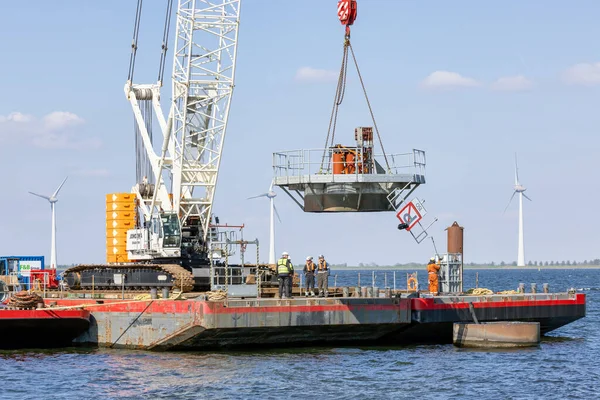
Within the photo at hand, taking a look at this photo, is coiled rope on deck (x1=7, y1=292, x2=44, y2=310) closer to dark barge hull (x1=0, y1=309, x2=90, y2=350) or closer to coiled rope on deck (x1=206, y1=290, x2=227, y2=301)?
dark barge hull (x1=0, y1=309, x2=90, y2=350)

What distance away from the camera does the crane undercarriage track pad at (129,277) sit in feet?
152

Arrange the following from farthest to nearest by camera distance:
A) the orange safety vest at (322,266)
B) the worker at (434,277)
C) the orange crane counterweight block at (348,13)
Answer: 1. the worker at (434,277)
2. the orange safety vest at (322,266)
3. the orange crane counterweight block at (348,13)

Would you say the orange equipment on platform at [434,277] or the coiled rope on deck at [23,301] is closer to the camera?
the coiled rope on deck at [23,301]

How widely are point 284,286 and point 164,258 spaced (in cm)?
1250

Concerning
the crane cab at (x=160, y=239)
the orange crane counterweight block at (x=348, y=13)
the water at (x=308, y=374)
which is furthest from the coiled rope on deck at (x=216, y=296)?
the crane cab at (x=160, y=239)

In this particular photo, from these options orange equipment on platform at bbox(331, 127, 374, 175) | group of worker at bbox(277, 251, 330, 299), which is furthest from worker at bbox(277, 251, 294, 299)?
orange equipment on platform at bbox(331, 127, 374, 175)

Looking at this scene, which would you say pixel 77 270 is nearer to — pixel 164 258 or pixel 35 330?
pixel 164 258

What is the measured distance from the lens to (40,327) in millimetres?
41625

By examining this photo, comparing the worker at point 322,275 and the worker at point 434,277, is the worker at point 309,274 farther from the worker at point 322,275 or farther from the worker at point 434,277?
the worker at point 434,277

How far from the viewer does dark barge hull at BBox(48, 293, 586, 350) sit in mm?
38750

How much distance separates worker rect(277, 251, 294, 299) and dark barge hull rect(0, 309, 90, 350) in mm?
8027

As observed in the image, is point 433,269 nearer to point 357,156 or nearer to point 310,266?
point 310,266

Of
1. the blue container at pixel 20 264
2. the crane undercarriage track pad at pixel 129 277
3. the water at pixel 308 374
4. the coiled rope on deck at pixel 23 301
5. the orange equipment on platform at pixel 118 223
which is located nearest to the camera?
the water at pixel 308 374

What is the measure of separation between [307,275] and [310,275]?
0.28 metres
